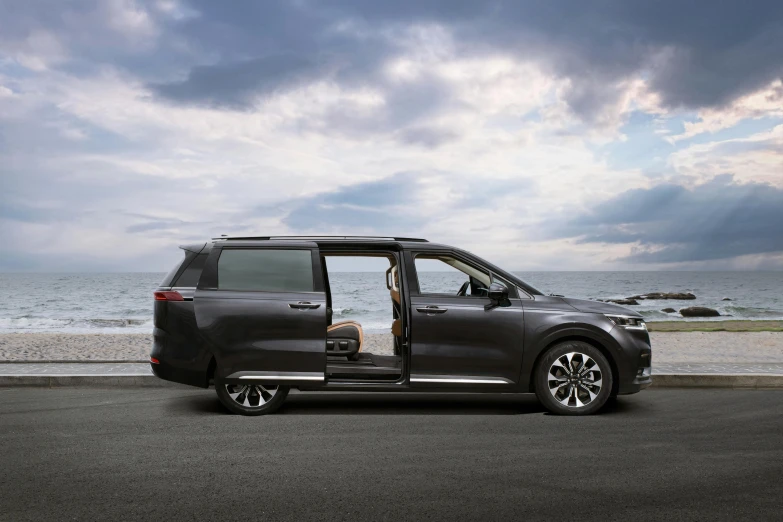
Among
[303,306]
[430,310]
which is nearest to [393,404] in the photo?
[430,310]

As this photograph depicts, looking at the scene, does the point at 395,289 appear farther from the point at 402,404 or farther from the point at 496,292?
the point at 496,292

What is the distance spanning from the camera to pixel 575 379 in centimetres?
832

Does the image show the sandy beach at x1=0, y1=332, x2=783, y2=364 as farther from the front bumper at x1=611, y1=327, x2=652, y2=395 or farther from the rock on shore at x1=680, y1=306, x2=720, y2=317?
the rock on shore at x1=680, y1=306, x2=720, y2=317

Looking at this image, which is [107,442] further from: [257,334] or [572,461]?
[572,461]

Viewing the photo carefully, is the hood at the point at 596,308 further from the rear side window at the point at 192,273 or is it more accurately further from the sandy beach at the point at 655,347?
the sandy beach at the point at 655,347

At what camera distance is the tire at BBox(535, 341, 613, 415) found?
27.1ft

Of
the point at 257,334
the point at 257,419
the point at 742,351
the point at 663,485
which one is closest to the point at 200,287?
the point at 257,334

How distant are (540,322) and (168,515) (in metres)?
4.84

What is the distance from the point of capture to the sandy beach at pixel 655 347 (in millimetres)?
15477

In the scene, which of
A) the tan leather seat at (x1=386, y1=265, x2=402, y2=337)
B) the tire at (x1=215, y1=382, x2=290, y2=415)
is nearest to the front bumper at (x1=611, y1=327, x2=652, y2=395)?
the tan leather seat at (x1=386, y1=265, x2=402, y2=337)

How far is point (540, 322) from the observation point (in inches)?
325

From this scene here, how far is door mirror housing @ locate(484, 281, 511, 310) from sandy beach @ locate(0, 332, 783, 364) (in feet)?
21.7

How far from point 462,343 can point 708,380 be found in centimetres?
466

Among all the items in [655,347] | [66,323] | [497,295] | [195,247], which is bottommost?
[66,323]
